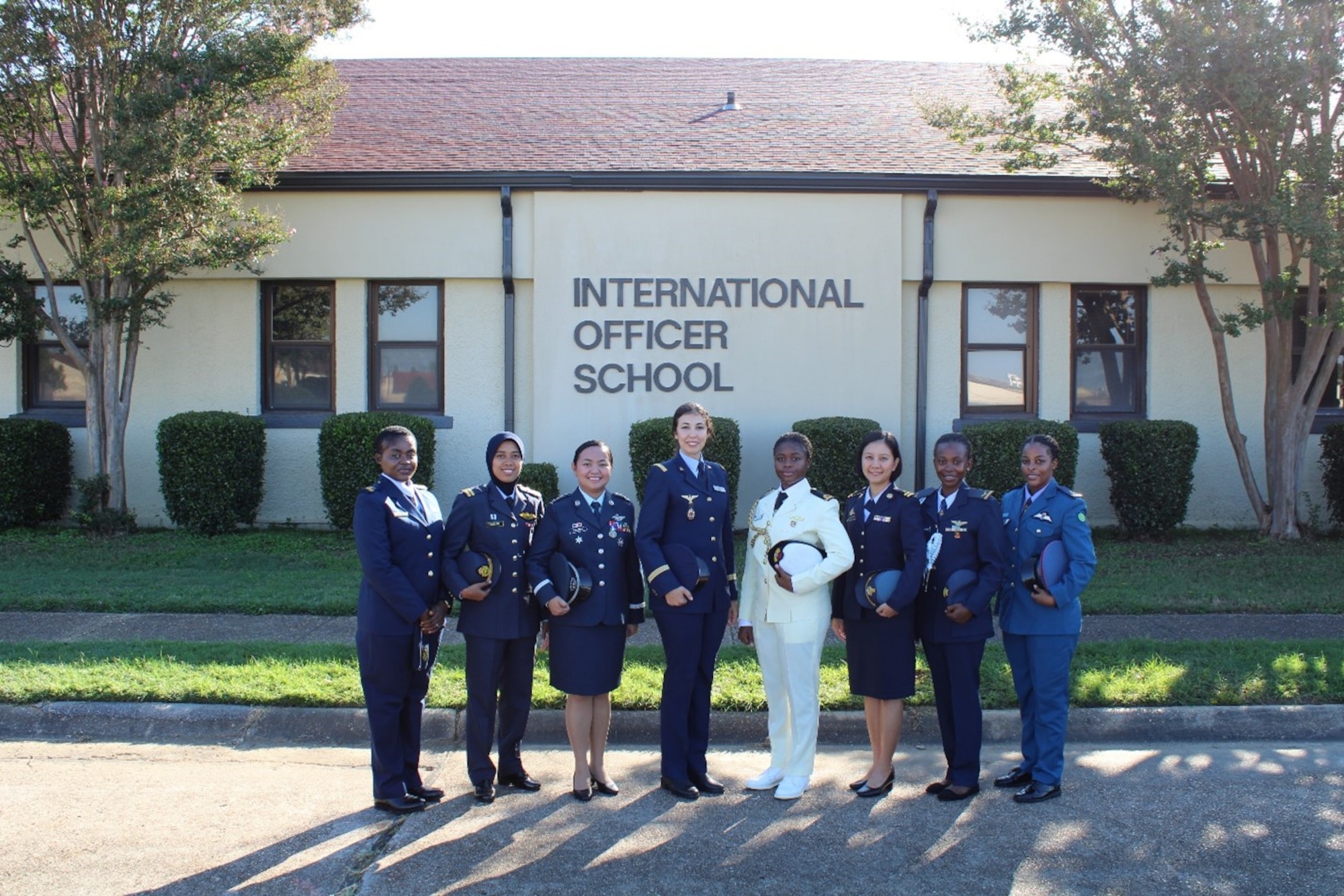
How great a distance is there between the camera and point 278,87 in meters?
11.5

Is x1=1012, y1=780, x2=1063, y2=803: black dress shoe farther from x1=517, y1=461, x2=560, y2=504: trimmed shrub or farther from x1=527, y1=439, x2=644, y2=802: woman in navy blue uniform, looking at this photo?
x1=517, y1=461, x2=560, y2=504: trimmed shrub

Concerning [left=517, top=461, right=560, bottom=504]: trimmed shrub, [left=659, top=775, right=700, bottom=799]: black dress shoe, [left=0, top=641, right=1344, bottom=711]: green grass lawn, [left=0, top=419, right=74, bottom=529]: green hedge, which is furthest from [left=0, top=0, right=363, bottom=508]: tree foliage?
[left=659, top=775, right=700, bottom=799]: black dress shoe

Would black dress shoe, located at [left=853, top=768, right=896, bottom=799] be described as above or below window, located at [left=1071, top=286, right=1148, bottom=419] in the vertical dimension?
below

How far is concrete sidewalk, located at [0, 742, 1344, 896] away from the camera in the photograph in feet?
14.6

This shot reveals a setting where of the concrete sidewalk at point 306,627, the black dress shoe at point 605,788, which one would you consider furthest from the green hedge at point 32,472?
the black dress shoe at point 605,788

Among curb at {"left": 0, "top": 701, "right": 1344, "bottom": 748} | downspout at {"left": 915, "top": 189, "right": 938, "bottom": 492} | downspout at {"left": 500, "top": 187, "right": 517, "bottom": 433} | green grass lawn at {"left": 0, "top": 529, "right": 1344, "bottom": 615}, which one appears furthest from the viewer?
downspout at {"left": 915, "top": 189, "right": 938, "bottom": 492}

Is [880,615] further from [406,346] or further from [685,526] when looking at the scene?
[406,346]

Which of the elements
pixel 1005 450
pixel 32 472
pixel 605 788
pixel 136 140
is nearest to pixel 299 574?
pixel 32 472

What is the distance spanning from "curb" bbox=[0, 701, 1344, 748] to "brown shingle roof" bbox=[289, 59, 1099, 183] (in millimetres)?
7295

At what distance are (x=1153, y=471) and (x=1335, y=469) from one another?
7.28ft

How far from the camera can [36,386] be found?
13.2 metres

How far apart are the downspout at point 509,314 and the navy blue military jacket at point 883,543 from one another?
287 inches

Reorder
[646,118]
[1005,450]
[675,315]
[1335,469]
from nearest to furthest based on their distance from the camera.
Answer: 1. [1005,450]
2. [1335,469]
3. [675,315]
4. [646,118]

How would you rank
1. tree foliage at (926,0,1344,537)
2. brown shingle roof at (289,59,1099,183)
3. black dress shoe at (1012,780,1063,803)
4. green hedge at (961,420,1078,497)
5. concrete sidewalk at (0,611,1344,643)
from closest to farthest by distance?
black dress shoe at (1012,780,1063,803)
concrete sidewalk at (0,611,1344,643)
tree foliage at (926,0,1344,537)
green hedge at (961,420,1078,497)
brown shingle roof at (289,59,1099,183)
